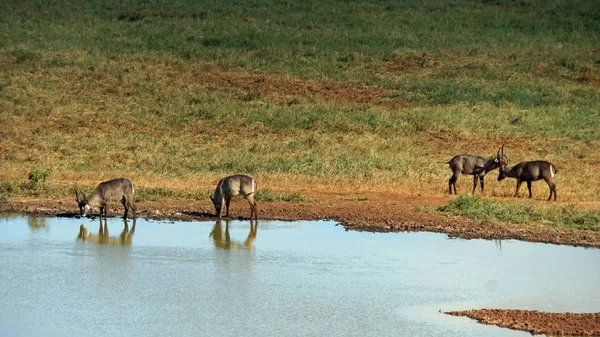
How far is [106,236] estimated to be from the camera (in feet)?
67.1

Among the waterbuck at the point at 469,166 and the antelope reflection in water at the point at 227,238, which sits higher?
the waterbuck at the point at 469,166

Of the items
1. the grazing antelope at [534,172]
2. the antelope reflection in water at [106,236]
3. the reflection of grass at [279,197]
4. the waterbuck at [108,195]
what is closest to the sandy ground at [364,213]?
the reflection of grass at [279,197]

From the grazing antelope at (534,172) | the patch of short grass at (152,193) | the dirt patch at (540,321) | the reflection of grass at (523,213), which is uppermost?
the grazing antelope at (534,172)

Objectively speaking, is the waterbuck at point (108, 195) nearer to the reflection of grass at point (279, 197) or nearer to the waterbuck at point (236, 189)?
the waterbuck at point (236, 189)

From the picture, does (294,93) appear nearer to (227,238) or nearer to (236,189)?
(236,189)

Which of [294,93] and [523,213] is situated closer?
[523,213]

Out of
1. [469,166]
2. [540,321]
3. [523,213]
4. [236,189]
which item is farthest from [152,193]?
[540,321]

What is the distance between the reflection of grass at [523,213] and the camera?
21734mm

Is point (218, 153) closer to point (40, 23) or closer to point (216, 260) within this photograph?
point (216, 260)

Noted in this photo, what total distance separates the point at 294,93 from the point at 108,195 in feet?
70.3

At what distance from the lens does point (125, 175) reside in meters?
27.1

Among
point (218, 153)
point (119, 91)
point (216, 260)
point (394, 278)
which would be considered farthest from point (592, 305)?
point (119, 91)

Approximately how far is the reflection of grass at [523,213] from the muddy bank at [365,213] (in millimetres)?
423

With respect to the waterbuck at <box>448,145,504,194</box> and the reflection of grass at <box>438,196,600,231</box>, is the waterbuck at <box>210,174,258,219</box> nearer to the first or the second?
the reflection of grass at <box>438,196,600,231</box>
